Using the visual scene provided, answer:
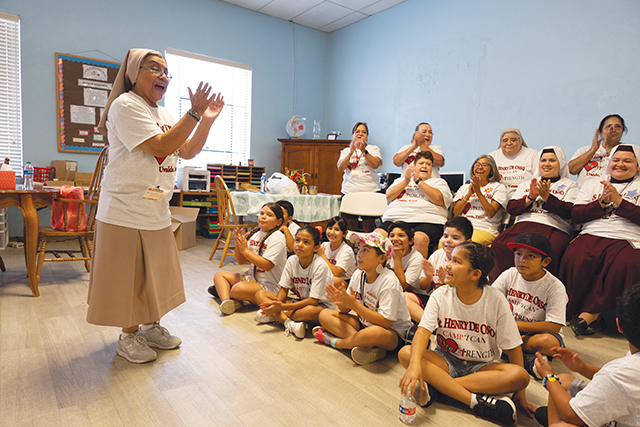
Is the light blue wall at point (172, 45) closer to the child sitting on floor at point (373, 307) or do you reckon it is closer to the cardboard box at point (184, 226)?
the cardboard box at point (184, 226)

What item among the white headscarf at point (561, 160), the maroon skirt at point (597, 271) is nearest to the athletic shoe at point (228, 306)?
the maroon skirt at point (597, 271)

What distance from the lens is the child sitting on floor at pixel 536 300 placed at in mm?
1913

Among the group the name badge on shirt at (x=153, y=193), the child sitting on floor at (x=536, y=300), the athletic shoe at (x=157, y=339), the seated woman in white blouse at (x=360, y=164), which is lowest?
the athletic shoe at (x=157, y=339)

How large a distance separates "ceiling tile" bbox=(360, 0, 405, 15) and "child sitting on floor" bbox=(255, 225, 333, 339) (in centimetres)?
475

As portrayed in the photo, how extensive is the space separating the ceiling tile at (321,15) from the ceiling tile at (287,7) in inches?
3.9

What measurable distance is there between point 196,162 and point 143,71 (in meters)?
4.38

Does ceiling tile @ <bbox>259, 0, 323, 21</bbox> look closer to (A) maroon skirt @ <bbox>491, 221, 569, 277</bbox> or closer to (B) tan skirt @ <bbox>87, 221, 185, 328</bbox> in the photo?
(A) maroon skirt @ <bbox>491, 221, 569, 277</bbox>

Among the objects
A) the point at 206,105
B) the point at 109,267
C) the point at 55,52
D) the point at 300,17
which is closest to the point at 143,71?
the point at 206,105

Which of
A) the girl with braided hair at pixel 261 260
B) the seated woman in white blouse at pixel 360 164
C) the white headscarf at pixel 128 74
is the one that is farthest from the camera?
the seated woman in white blouse at pixel 360 164

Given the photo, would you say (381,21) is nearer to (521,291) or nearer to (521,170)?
(521,170)

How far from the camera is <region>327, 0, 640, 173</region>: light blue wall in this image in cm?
371

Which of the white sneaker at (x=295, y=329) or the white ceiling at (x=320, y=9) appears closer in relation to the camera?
the white sneaker at (x=295, y=329)

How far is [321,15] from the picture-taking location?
6.36m

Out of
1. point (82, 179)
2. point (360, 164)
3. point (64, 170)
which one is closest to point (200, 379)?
point (360, 164)
